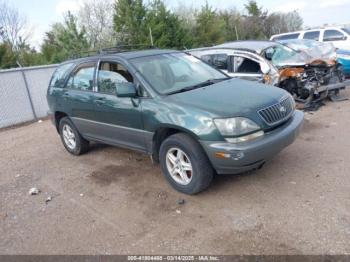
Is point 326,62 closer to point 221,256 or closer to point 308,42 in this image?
point 308,42

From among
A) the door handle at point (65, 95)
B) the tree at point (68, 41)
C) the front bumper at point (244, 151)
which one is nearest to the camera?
the front bumper at point (244, 151)

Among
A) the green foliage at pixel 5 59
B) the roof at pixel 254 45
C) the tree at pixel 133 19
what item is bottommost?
the roof at pixel 254 45

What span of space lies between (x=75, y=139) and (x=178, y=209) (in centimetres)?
288

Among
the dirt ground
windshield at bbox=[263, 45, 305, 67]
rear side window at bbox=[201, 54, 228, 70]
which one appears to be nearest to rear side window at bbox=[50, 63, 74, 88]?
the dirt ground

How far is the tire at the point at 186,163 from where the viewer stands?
152 inches

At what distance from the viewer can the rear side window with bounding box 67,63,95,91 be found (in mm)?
5249

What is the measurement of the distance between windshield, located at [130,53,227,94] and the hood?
0.28m

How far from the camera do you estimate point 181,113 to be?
3.89 metres

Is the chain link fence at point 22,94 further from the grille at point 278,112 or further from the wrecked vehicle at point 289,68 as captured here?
the grille at point 278,112

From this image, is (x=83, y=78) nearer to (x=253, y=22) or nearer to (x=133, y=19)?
(x=133, y=19)

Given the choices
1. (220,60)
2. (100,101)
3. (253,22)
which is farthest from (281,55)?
(253,22)

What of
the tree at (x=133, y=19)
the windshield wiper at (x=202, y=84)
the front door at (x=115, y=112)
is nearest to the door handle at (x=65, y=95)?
the front door at (x=115, y=112)

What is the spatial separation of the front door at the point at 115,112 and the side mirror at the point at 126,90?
121 mm

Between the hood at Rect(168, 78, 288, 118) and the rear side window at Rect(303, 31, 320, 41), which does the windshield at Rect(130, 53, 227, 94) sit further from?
the rear side window at Rect(303, 31, 320, 41)
